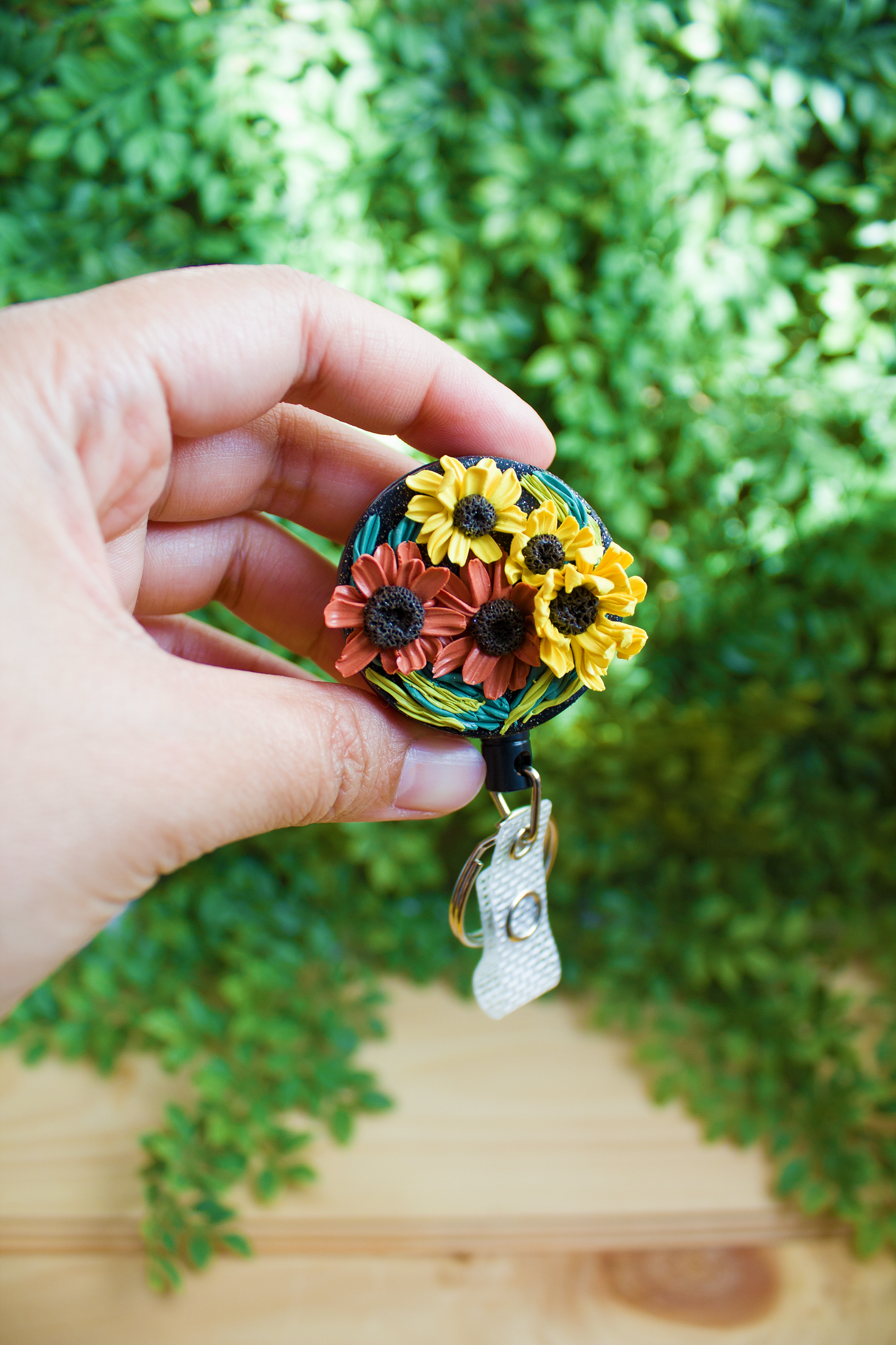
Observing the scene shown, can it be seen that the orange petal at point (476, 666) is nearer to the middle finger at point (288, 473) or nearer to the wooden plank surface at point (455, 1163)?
the middle finger at point (288, 473)

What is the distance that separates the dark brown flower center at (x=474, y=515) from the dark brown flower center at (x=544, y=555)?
0.12 ft

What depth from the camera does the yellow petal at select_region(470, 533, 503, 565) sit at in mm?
718

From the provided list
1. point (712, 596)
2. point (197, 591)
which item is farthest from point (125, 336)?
point (712, 596)

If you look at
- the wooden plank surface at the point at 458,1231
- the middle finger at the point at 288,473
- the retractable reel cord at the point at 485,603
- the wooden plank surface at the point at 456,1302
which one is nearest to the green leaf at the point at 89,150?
the middle finger at the point at 288,473

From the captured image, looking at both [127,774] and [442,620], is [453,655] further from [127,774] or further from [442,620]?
[127,774]

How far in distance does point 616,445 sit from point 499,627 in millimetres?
631

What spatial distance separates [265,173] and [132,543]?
63cm

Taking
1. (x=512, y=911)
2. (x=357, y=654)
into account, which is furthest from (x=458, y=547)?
(x=512, y=911)

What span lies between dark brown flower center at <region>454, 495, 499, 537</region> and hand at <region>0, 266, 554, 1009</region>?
162 millimetres

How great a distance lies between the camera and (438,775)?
0.76 m

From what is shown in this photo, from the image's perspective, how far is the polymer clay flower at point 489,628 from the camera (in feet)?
2.37

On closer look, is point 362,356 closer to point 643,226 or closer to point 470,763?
point 470,763

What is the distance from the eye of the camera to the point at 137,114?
1.13m

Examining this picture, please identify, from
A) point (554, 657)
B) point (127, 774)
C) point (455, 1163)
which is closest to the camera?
point (127, 774)
